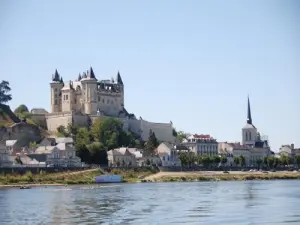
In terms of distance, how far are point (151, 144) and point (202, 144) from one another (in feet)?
49.2

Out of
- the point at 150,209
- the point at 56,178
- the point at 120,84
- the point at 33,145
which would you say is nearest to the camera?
the point at 150,209

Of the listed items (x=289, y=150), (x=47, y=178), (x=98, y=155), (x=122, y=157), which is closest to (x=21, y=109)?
(x=122, y=157)

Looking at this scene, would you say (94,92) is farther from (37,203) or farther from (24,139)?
(37,203)

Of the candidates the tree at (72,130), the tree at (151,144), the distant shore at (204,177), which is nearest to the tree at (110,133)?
the tree at (72,130)

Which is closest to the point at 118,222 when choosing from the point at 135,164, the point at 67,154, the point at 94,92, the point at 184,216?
the point at 184,216

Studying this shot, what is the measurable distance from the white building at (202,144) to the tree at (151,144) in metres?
8.95

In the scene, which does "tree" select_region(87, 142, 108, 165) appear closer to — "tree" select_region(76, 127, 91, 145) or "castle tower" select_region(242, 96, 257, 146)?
"tree" select_region(76, 127, 91, 145)

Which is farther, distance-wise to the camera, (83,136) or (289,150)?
(289,150)

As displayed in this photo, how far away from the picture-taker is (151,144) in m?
102

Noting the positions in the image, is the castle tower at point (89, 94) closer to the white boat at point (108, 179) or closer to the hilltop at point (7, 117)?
the hilltop at point (7, 117)

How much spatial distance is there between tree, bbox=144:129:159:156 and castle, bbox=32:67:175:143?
16.1ft

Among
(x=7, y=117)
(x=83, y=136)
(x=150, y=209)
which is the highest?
(x=7, y=117)

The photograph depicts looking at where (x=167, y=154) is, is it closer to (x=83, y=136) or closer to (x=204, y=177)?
(x=83, y=136)

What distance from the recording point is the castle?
105 m
